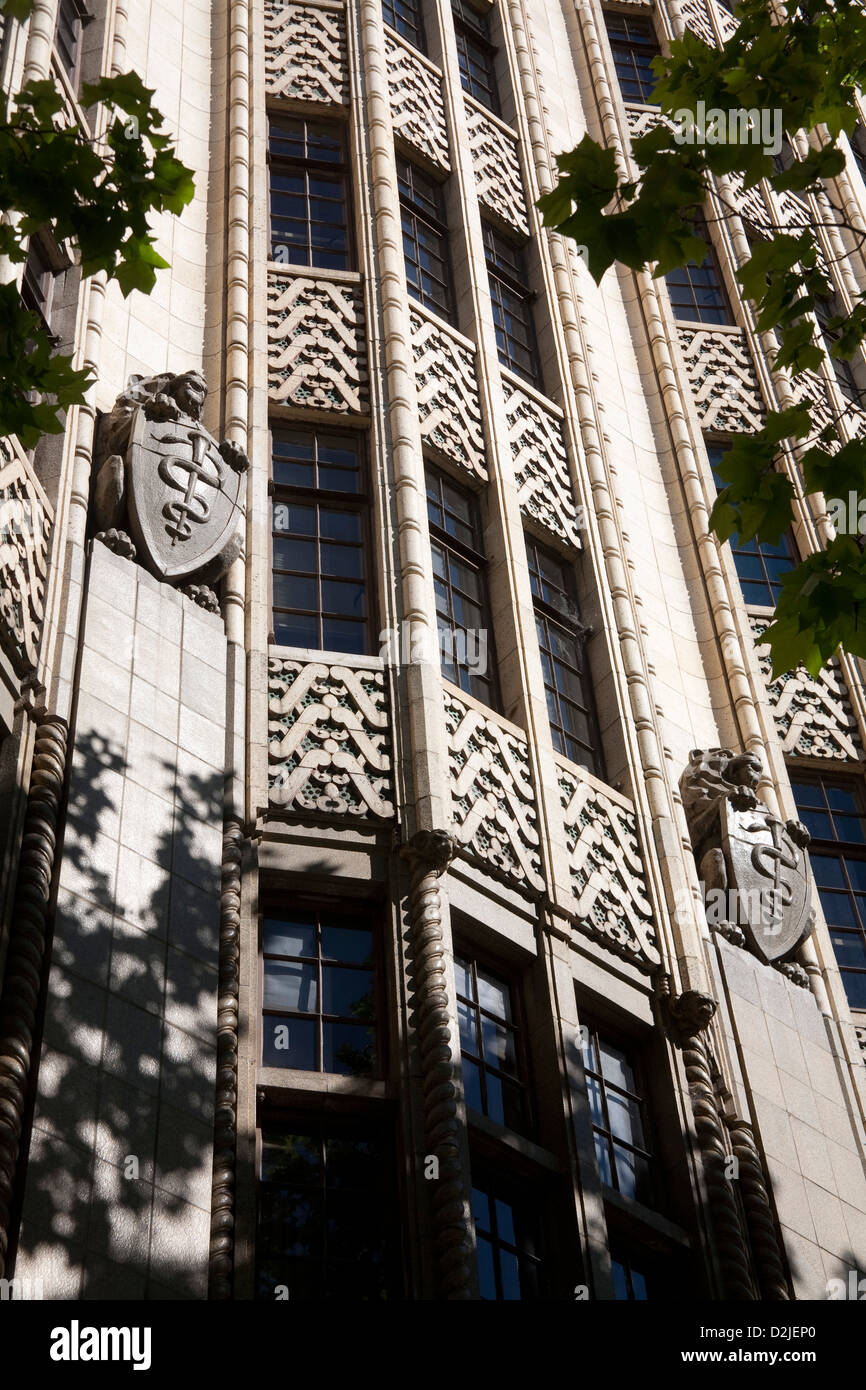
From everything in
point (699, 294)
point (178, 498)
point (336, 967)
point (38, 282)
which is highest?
point (699, 294)

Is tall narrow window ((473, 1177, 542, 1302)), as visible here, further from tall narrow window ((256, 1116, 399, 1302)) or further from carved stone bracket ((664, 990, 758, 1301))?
carved stone bracket ((664, 990, 758, 1301))

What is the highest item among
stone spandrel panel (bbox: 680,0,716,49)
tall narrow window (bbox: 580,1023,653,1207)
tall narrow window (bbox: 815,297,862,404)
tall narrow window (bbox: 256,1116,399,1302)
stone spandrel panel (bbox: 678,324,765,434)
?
stone spandrel panel (bbox: 680,0,716,49)

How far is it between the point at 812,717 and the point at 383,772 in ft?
25.0

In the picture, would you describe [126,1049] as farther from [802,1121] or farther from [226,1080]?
[802,1121]

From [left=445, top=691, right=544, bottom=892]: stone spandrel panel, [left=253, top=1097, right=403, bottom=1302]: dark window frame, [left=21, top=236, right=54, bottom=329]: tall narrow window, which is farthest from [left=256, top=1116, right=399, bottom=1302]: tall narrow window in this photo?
[left=21, top=236, right=54, bottom=329]: tall narrow window

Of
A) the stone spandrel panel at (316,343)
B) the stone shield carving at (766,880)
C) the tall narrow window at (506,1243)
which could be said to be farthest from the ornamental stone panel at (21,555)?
the stone shield carving at (766,880)

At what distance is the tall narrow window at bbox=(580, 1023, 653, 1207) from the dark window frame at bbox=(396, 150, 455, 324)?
804 centimetres

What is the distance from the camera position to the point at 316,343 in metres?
17.0

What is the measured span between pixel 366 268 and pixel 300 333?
1.37 metres

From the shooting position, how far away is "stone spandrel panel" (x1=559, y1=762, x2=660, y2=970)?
47.5 ft

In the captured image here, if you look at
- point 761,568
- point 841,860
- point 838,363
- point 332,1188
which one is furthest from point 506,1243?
point 838,363

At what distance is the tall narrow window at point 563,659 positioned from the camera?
16266mm

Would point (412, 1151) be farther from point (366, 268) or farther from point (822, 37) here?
point (366, 268)

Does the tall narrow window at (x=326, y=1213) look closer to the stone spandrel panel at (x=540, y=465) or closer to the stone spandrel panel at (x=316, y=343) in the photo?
the stone spandrel panel at (x=316, y=343)
